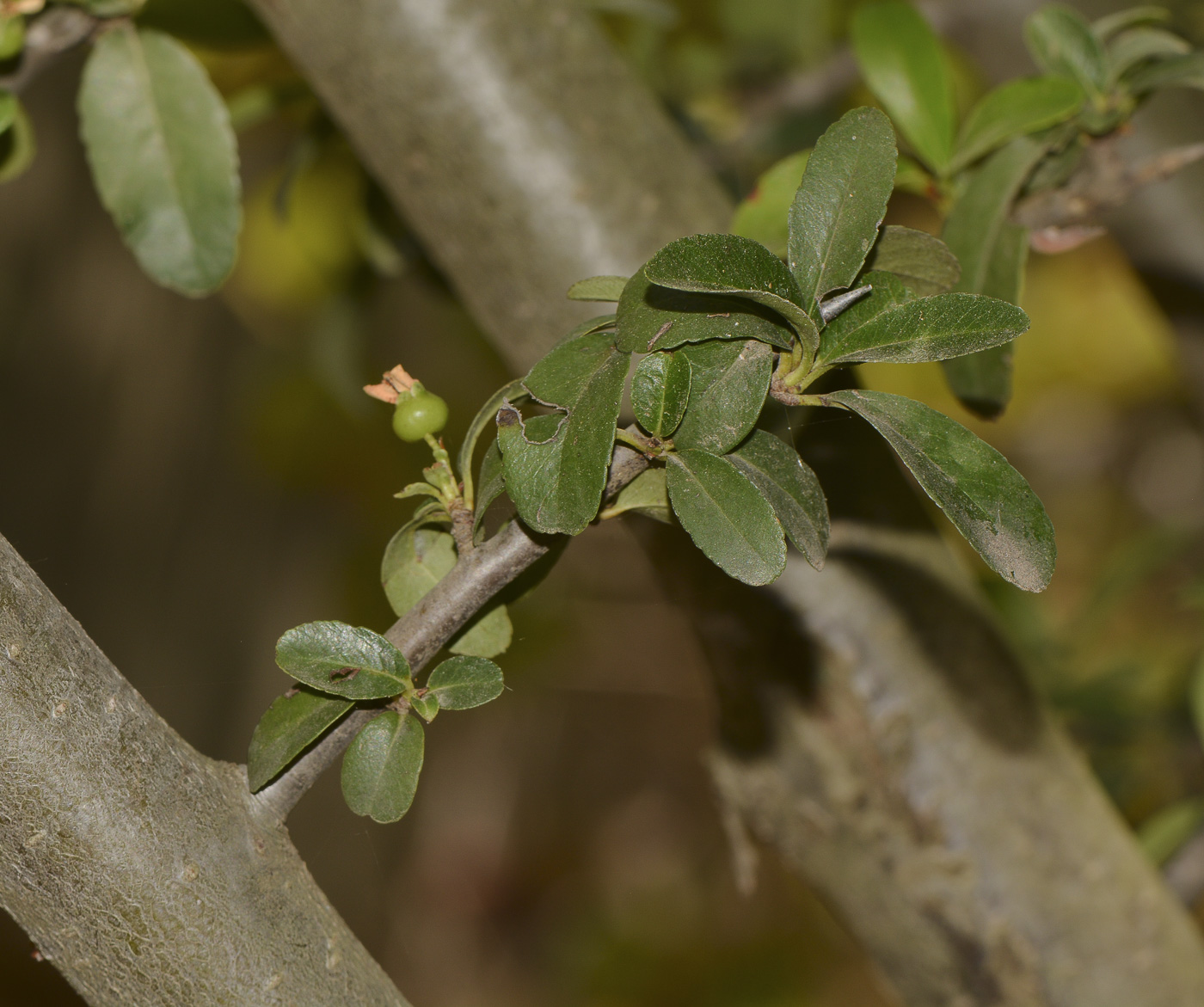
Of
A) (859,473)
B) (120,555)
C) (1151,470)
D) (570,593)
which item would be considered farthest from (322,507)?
(1151,470)

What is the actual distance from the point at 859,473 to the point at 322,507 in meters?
1.49

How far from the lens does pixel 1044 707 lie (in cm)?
55

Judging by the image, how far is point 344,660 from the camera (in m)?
0.27

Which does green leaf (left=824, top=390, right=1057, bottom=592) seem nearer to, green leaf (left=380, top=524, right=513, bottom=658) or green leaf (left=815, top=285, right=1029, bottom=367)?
green leaf (left=815, top=285, right=1029, bottom=367)

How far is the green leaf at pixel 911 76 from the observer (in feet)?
1.47

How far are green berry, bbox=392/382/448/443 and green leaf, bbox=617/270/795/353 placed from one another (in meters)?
0.06

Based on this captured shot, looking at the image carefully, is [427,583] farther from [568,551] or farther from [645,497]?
[568,551]

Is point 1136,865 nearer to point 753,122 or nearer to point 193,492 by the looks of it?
point 753,122

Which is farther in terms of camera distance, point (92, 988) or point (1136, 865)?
point (1136, 865)

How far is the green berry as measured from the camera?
0.94ft

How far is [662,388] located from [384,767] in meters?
0.14

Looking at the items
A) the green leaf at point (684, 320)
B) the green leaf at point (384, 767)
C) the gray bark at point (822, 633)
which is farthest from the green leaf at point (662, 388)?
the gray bark at point (822, 633)

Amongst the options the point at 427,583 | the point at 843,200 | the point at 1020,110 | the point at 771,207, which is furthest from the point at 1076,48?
the point at 427,583

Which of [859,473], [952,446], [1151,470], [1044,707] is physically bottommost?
[1151,470]
